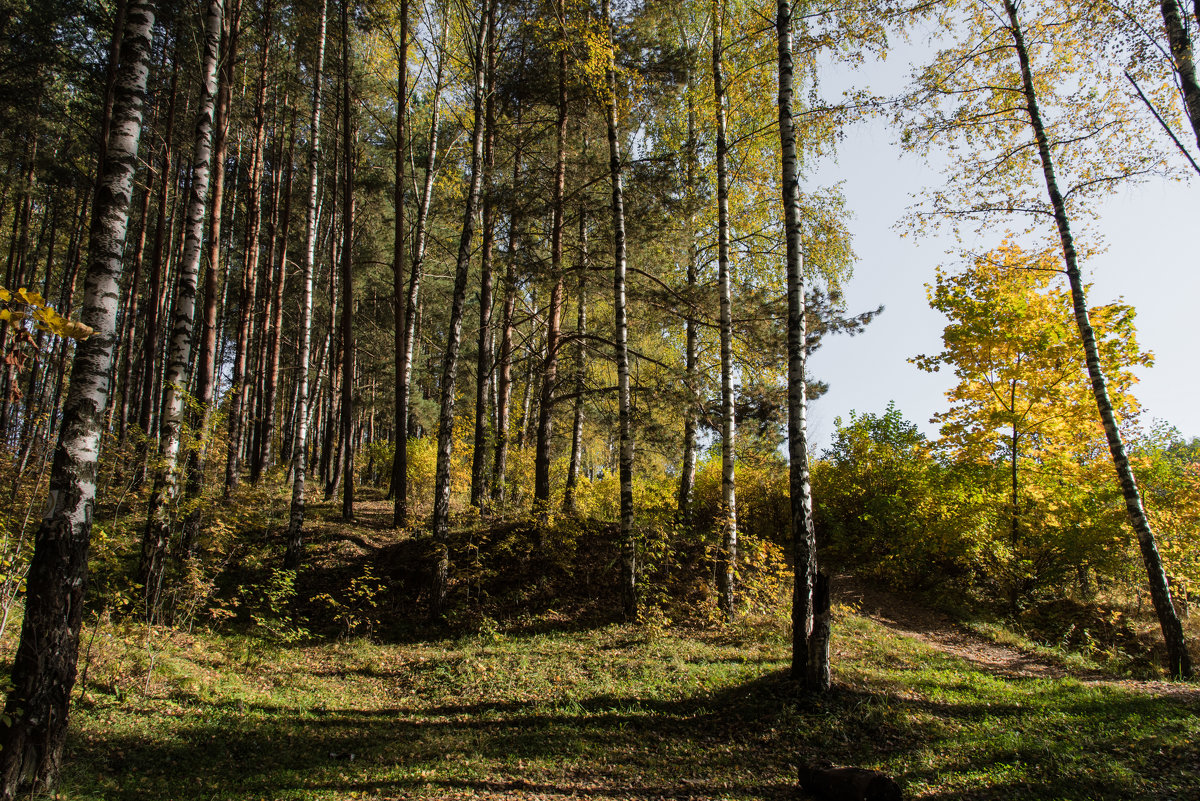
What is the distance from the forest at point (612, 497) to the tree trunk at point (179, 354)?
5 cm

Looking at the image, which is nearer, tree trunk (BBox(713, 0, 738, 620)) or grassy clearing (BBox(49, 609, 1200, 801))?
grassy clearing (BBox(49, 609, 1200, 801))

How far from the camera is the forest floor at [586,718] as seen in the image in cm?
431

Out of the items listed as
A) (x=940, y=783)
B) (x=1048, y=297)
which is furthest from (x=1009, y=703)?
(x=1048, y=297)

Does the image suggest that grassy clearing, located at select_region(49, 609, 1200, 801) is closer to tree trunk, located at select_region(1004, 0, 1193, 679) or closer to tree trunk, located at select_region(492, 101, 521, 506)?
tree trunk, located at select_region(1004, 0, 1193, 679)

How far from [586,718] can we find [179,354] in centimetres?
679

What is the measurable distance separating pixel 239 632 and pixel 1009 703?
975cm

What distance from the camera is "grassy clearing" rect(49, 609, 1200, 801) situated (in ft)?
14.1

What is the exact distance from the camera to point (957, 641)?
30.4 ft

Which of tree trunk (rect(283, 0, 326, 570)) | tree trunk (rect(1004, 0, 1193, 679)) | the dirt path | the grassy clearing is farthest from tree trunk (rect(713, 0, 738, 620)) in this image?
tree trunk (rect(283, 0, 326, 570))

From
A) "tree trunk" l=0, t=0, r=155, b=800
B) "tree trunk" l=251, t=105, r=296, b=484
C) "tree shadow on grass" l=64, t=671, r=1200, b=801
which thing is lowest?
Result: "tree shadow on grass" l=64, t=671, r=1200, b=801

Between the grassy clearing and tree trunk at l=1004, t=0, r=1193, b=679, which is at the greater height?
tree trunk at l=1004, t=0, r=1193, b=679

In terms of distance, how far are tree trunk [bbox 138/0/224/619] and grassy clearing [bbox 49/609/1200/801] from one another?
1.01 m

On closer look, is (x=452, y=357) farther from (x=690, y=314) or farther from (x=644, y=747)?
(x=644, y=747)

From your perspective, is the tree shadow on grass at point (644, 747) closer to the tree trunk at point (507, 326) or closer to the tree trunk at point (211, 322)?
the tree trunk at point (211, 322)
